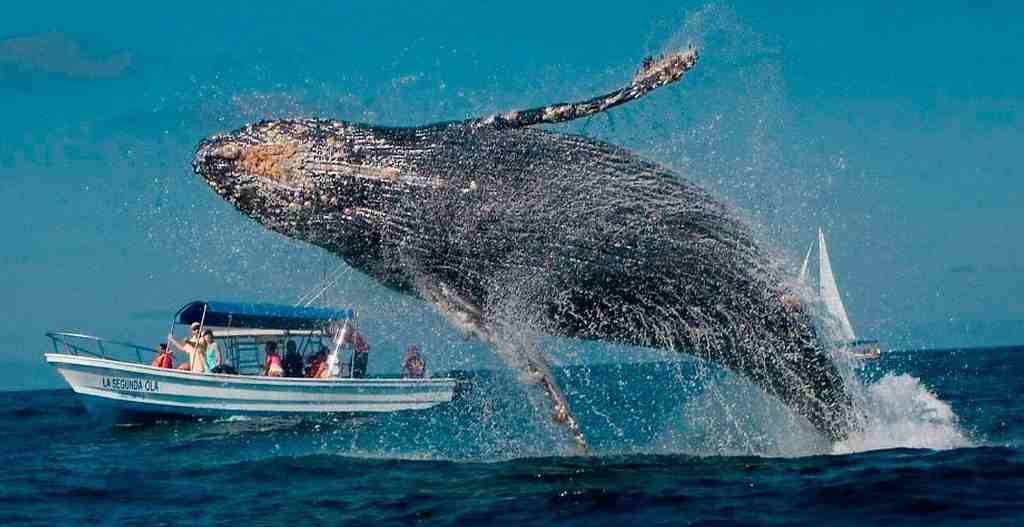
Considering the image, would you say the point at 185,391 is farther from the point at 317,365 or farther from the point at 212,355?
the point at 317,365

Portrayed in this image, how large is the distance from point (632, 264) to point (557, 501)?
2.31 m

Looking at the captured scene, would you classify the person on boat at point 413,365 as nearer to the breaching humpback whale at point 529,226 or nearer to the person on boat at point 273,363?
the person on boat at point 273,363

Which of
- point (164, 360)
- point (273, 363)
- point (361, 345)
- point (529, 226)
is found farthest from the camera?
point (361, 345)

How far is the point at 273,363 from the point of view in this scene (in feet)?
88.9

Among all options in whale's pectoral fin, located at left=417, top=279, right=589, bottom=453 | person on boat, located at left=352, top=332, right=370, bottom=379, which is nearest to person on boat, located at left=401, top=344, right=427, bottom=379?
person on boat, located at left=352, top=332, right=370, bottom=379

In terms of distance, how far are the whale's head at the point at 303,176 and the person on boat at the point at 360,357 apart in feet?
70.6

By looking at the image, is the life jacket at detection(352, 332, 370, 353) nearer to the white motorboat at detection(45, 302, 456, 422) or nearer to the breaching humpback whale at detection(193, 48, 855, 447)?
the white motorboat at detection(45, 302, 456, 422)

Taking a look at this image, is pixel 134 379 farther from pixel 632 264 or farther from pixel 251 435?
pixel 632 264

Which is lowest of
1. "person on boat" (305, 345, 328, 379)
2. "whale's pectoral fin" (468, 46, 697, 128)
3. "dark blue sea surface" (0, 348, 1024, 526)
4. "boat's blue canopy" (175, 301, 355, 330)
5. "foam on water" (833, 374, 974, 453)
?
"dark blue sea surface" (0, 348, 1024, 526)

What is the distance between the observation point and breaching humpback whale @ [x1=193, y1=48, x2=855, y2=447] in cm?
888

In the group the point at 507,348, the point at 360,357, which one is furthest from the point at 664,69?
the point at 360,357

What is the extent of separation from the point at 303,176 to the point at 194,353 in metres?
19.0

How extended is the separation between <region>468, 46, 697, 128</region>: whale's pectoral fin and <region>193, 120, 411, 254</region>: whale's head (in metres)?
1.20

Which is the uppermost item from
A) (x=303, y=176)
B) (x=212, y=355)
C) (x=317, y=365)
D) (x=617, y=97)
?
(x=617, y=97)
